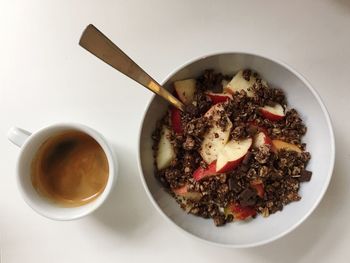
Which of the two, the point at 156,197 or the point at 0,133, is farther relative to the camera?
the point at 0,133

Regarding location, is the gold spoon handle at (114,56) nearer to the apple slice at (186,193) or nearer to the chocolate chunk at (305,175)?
the apple slice at (186,193)

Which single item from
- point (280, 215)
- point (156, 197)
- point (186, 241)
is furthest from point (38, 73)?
point (280, 215)

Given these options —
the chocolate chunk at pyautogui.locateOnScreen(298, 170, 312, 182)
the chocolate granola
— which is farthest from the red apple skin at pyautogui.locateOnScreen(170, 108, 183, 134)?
the chocolate chunk at pyautogui.locateOnScreen(298, 170, 312, 182)

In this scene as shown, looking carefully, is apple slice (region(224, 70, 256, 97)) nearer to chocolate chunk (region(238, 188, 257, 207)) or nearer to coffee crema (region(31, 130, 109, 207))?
chocolate chunk (region(238, 188, 257, 207))

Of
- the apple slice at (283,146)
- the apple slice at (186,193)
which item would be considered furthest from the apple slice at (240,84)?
the apple slice at (186,193)

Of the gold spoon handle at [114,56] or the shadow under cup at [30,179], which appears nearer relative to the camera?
the gold spoon handle at [114,56]

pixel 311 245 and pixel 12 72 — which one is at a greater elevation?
pixel 12 72

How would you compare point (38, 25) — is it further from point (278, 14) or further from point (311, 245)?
point (311, 245)

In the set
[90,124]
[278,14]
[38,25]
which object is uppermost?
[278,14]
